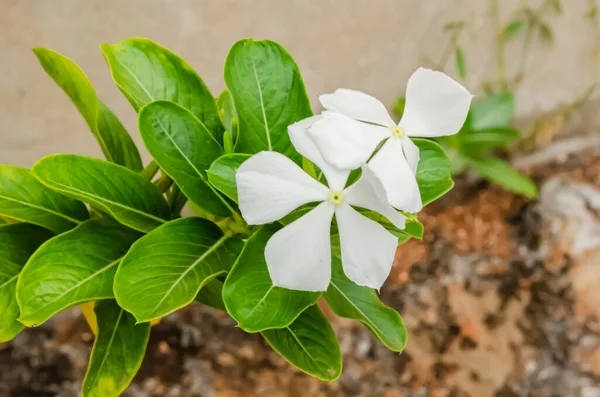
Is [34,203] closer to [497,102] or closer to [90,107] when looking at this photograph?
[90,107]

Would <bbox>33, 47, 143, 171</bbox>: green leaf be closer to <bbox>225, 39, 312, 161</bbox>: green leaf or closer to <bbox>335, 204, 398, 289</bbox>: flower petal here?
<bbox>225, 39, 312, 161</bbox>: green leaf

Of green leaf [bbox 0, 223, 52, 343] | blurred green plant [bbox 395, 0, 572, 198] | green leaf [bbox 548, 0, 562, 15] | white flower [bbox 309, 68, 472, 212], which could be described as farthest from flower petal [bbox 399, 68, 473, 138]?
green leaf [bbox 548, 0, 562, 15]

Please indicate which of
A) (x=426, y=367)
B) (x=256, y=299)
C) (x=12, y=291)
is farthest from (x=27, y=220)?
(x=426, y=367)

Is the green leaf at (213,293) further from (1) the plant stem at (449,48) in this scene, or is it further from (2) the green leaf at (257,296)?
(1) the plant stem at (449,48)

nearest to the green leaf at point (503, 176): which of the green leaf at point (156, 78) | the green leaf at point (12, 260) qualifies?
the green leaf at point (156, 78)

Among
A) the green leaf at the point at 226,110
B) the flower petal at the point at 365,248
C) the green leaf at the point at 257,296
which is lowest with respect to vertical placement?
the green leaf at the point at 257,296

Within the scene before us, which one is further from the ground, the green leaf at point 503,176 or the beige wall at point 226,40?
the beige wall at point 226,40
